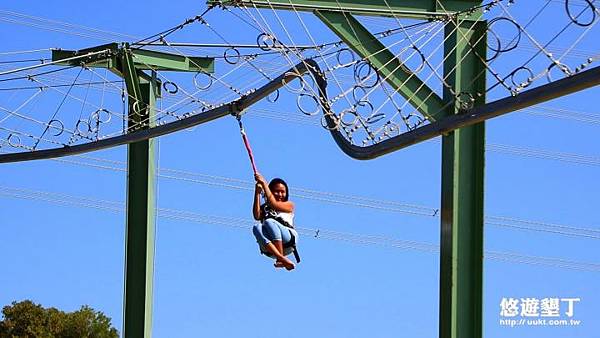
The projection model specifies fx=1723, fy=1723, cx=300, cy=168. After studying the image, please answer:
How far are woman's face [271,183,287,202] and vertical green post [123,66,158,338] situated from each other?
4434 mm

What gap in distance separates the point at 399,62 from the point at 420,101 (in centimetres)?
51

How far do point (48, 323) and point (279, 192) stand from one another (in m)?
32.0

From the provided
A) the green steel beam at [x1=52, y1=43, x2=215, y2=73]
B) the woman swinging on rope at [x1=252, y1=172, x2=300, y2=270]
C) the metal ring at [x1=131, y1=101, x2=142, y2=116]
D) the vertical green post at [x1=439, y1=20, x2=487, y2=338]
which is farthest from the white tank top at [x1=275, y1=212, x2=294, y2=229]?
the green steel beam at [x1=52, y1=43, x2=215, y2=73]

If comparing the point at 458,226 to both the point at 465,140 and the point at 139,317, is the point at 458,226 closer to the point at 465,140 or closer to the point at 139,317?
the point at 465,140

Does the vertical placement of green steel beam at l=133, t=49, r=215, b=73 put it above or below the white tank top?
above

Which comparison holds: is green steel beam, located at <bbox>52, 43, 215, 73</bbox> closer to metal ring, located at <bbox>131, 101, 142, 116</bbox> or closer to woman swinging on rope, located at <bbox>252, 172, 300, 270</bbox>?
metal ring, located at <bbox>131, 101, 142, 116</bbox>

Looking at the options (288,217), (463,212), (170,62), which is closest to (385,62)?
(463,212)

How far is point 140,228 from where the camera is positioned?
21.6m

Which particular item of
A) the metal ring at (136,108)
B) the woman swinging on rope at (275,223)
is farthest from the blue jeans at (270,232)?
the metal ring at (136,108)

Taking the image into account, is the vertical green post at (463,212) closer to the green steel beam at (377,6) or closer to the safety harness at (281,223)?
the green steel beam at (377,6)

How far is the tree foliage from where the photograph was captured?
47500mm

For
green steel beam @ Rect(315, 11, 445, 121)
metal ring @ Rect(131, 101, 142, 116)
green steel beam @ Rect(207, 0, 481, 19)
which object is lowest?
green steel beam @ Rect(315, 11, 445, 121)

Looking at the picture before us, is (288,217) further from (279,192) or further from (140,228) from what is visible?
(140,228)

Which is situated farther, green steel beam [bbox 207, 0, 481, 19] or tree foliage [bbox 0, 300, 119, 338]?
tree foliage [bbox 0, 300, 119, 338]
